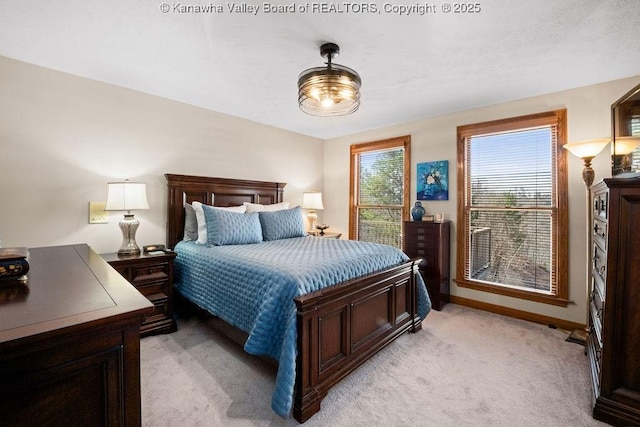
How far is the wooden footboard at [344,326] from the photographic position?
5.41ft

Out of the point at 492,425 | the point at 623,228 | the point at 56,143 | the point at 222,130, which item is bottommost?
the point at 492,425

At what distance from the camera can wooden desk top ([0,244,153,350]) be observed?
0.71 metres

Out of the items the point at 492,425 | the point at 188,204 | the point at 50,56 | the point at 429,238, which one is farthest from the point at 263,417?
the point at 50,56

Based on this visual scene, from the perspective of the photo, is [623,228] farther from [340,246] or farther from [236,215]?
[236,215]

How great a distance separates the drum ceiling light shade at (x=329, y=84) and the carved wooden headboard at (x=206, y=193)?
1723 mm

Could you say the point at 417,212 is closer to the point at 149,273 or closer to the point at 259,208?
the point at 259,208

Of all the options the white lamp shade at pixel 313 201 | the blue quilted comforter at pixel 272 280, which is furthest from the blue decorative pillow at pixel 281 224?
the white lamp shade at pixel 313 201

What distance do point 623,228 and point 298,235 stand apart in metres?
2.77

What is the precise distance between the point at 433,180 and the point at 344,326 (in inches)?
98.4

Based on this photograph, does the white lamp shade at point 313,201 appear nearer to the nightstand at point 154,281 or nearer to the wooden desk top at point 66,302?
the nightstand at point 154,281

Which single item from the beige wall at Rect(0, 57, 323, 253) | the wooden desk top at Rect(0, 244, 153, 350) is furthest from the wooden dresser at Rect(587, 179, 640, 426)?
the beige wall at Rect(0, 57, 323, 253)

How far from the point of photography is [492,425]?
5.26 feet

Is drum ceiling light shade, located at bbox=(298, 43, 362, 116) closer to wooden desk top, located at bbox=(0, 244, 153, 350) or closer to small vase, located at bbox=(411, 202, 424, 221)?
wooden desk top, located at bbox=(0, 244, 153, 350)

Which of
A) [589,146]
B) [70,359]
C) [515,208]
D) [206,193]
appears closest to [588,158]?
[589,146]
